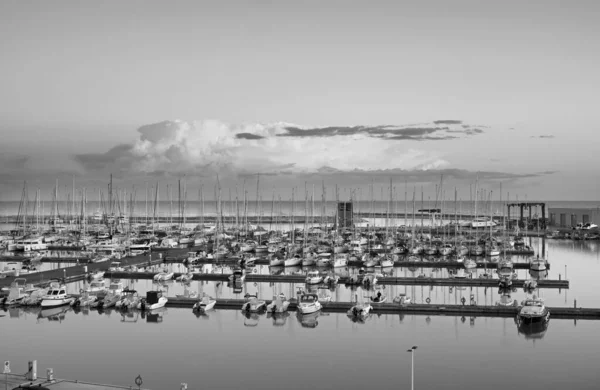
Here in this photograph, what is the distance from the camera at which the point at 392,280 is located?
6072 centimetres

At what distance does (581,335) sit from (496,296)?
45.3 feet

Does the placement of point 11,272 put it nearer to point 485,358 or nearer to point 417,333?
point 417,333

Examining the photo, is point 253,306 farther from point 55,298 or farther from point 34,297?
point 34,297

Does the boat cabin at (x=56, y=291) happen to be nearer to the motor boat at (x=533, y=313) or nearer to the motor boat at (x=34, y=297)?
the motor boat at (x=34, y=297)

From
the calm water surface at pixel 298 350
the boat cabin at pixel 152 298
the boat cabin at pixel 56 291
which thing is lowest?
the calm water surface at pixel 298 350

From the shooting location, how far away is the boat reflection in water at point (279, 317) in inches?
1730

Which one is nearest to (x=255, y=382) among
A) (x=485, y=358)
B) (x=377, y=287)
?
(x=485, y=358)

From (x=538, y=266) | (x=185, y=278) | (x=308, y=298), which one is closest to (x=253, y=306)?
(x=308, y=298)

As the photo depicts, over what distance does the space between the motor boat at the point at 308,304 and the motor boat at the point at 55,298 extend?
16925mm

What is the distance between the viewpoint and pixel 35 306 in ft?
159

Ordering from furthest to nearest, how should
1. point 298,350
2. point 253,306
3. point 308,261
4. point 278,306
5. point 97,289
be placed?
point 308,261 < point 97,289 < point 253,306 < point 278,306 < point 298,350

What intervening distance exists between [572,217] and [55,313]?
113967 millimetres

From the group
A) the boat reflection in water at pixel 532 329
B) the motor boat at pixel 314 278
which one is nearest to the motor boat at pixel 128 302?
the motor boat at pixel 314 278

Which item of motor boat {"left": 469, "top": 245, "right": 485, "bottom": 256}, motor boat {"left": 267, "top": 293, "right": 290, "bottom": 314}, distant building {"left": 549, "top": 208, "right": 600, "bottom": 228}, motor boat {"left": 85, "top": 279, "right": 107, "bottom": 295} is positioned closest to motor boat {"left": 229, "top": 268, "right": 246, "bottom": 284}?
motor boat {"left": 85, "top": 279, "right": 107, "bottom": 295}
